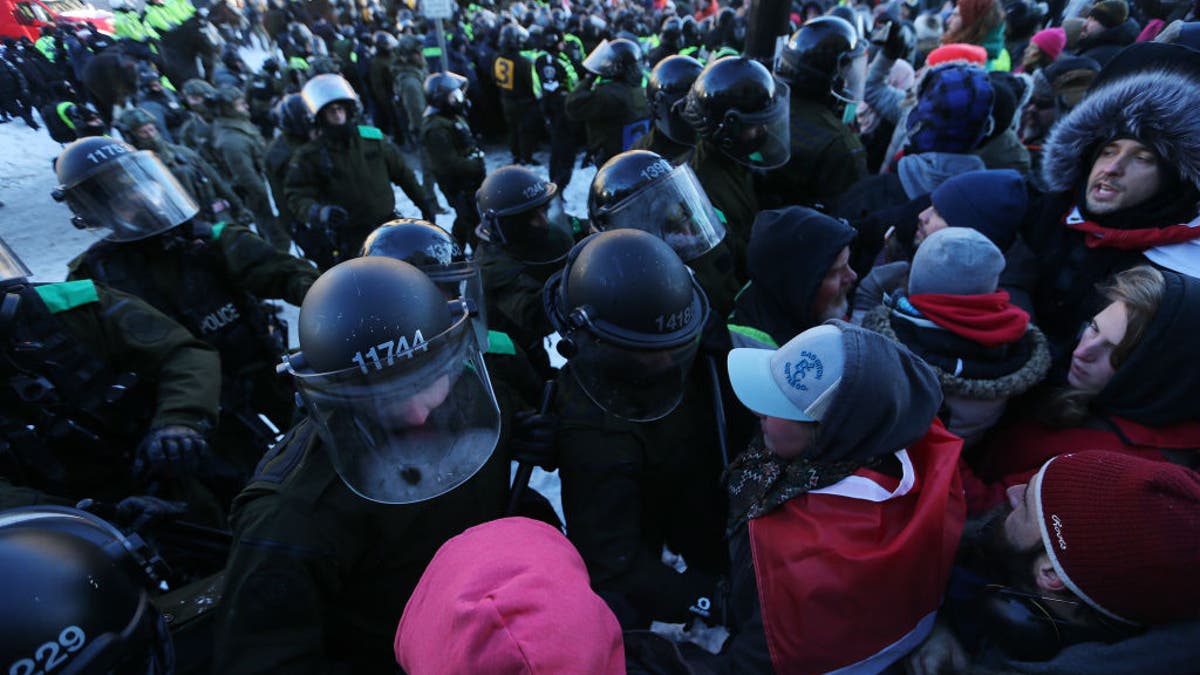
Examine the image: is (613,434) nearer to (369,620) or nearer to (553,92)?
(369,620)

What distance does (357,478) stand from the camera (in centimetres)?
142

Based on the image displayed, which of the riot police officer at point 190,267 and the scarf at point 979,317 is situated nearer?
the scarf at point 979,317

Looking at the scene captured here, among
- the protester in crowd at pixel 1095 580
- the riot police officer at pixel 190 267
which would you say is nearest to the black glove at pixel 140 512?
the riot police officer at pixel 190 267

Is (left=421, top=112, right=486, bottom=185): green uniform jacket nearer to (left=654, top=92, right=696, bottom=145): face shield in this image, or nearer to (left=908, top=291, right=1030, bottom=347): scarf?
(left=654, top=92, right=696, bottom=145): face shield

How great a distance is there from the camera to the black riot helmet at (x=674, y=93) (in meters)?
4.40

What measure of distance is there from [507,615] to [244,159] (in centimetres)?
725

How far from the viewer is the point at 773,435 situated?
1477 millimetres

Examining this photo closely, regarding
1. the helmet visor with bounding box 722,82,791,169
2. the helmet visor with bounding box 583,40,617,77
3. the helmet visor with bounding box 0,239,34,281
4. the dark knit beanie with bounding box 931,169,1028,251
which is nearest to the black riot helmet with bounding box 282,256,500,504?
the helmet visor with bounding box 0,239,34,281

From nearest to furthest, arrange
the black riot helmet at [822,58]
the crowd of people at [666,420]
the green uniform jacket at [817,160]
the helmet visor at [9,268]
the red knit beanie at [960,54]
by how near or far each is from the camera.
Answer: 1. the crowd of people at [666,420]
2. the helmet visor at [9,268]
3. the green uniform jacket at [817,160]
4. the black riot helmet at [822,58]
5. the red knit beanie at [960,54]

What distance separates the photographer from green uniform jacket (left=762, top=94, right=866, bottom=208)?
3555mm

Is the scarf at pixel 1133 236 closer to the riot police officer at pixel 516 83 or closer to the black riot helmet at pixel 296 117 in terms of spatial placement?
the black riot helmet at pixel 296 117

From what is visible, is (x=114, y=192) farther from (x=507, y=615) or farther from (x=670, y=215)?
(x=507, y=615)

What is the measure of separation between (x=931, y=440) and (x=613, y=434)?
0.92 metres

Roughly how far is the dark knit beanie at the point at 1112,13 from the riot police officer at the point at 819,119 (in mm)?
2467
